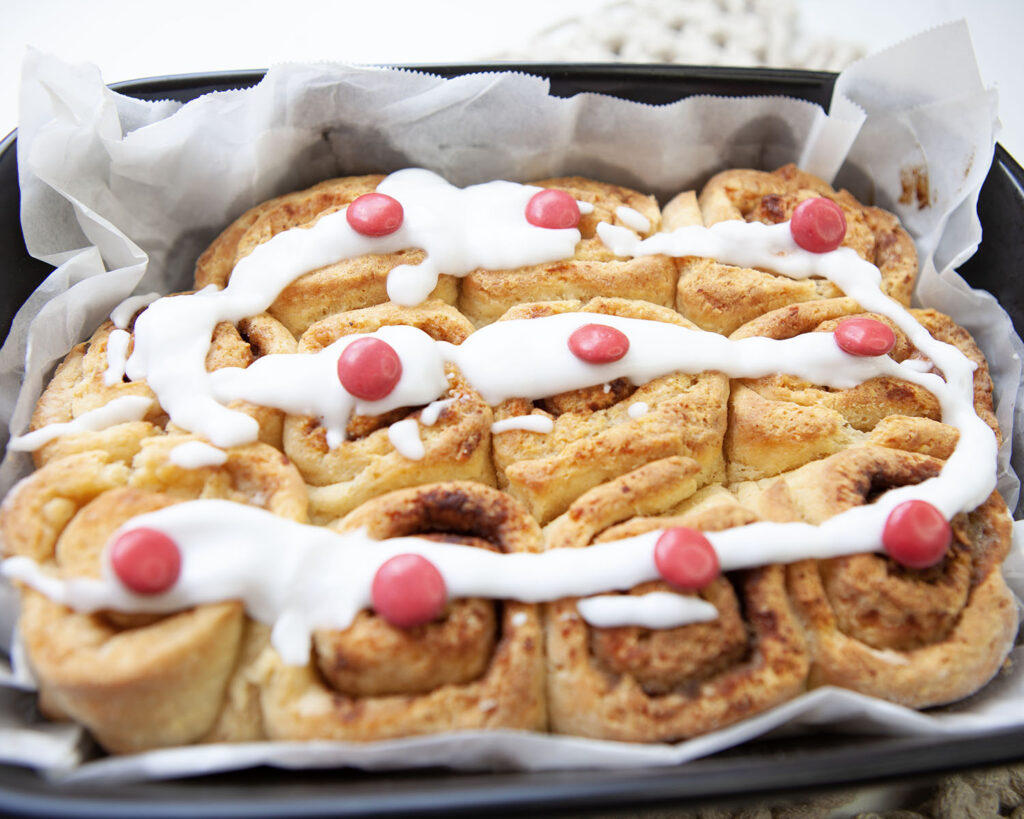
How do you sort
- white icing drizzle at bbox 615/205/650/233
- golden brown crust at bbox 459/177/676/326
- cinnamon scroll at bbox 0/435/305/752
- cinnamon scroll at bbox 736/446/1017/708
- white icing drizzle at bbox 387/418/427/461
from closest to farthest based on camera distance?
cinnamon scroll at bbox 0/435/305/752, cinnamon scroll at bbox 736/446/1017/708, white icing drizzle at bbox 387/418/427/461, golden brown crust at bbox 459/177/676/326, white icing drizzle at bbox 615/205/650/233

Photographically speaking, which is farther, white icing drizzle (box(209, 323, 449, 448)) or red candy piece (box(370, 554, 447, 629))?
white icing drizzle (box(209, 323, 449, 448))

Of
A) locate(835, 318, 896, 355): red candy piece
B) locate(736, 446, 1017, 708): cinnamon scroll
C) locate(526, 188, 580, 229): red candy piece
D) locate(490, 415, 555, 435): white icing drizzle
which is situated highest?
locate(526, 188, 580, 229): red candy piece

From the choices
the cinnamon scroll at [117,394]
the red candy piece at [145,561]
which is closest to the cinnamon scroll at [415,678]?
the red candy piece at [145,561]

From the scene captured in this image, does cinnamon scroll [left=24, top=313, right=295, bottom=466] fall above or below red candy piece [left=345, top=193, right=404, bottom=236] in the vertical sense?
below

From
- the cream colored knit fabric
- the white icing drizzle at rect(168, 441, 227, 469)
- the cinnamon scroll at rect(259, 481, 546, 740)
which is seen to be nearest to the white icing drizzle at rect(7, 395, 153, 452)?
the white icing drizzle at rect(168, 441, 227, 469)

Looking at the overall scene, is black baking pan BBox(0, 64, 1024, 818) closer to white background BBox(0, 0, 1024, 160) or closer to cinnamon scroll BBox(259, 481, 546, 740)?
cinnamon scroll BBox(259, 481, 546, 740)

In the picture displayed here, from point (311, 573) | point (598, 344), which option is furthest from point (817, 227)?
point (311, 573)

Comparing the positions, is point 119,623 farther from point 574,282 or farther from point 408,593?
point 574,282

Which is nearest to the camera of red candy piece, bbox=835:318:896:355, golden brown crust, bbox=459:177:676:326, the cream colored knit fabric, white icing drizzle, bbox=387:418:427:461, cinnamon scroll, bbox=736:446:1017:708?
cinnamon scroll, bbox=736:446:1017:708
